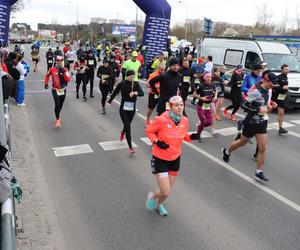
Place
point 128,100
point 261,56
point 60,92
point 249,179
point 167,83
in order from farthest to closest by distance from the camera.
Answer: point 261,56
point 60,92
point 167,83
point 128,100
point 249,179

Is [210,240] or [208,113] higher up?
[208,113]

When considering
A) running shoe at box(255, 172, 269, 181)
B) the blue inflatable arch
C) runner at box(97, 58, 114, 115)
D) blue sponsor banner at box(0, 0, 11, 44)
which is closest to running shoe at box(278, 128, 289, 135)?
running shoe at box(255, 172, 269, 181)

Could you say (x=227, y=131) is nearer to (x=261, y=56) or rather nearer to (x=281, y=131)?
(x=281, y=131)

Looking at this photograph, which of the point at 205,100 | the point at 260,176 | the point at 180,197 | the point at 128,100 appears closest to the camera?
the point at 180,197

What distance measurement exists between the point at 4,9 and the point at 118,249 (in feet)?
38.8

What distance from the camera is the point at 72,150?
8.27m

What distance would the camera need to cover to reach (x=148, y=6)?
1823 centimetres

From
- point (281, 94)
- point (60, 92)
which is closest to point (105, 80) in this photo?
point (60, 92)

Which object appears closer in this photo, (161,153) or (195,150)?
(161,153)

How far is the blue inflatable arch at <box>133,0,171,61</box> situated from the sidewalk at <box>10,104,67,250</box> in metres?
11.6

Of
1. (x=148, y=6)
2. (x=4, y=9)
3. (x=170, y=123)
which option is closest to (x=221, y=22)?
(x=148, y=6)

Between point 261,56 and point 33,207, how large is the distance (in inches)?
460

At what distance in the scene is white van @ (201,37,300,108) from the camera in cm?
1328

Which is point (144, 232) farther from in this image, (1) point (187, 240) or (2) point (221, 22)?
(2) point (221, 22)
